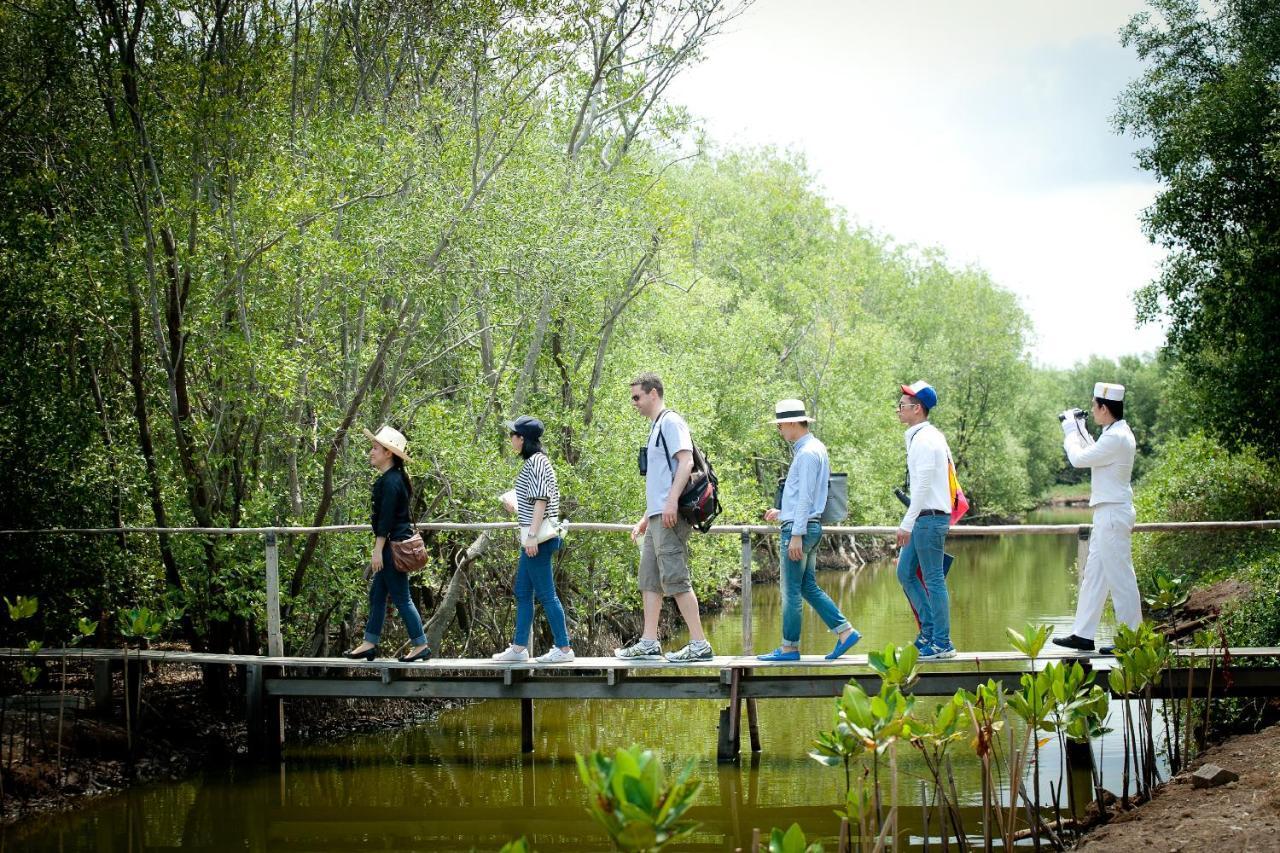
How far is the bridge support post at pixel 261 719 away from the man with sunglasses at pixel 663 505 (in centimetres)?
372

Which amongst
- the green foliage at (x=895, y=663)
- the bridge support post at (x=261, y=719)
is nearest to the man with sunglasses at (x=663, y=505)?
the green foliage at (x=895, y=663)

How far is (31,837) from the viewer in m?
8.54

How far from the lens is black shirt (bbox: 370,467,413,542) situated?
374 inches

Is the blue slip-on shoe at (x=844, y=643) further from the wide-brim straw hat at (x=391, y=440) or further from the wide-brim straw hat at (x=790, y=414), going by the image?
the wide-brim straw hat at (x=391, y=440)

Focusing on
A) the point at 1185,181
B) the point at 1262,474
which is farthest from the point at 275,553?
the point at 1262,474

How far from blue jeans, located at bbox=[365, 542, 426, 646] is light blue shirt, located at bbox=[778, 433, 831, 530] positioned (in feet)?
10.1

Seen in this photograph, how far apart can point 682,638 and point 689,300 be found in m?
9.22

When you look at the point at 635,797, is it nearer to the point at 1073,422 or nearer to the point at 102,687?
the point at 1073,422

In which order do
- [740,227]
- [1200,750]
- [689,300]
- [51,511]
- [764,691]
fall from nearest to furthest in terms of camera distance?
[1200,750] < [764,691] < [51,511] < [689,300] < [740,227]

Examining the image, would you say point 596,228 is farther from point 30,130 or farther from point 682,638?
point 682,638

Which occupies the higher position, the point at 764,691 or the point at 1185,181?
the point at 1185,181

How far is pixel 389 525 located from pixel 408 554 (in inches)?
10.6

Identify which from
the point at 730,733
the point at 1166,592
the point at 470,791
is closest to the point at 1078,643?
the point at 1166,592

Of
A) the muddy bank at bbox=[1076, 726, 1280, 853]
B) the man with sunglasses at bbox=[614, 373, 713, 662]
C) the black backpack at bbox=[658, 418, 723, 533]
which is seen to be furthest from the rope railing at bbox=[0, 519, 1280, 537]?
the muddy bank at bbox=[1076, 726, 1280, 853]
